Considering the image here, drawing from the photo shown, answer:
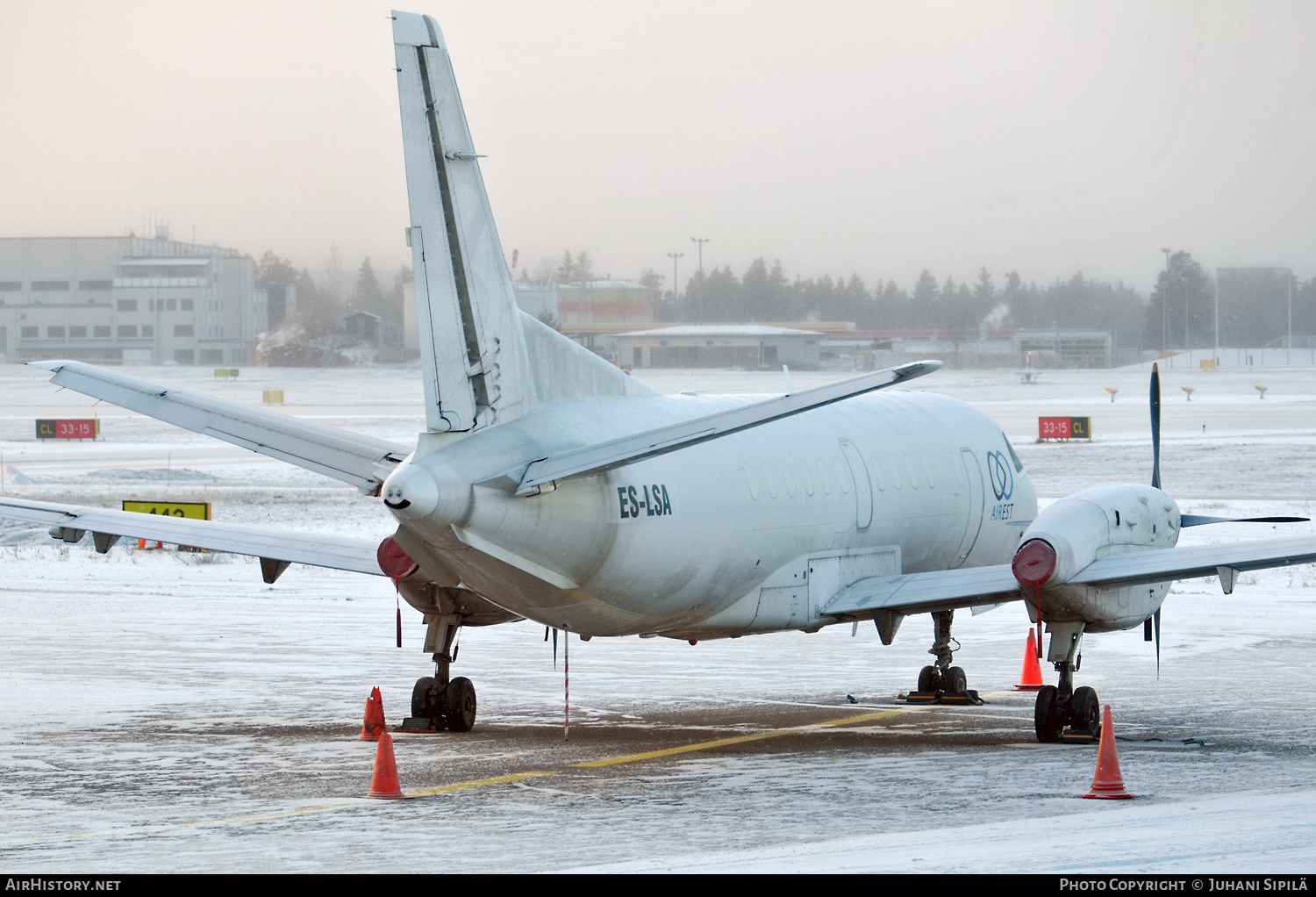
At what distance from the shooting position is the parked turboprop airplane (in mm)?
12398

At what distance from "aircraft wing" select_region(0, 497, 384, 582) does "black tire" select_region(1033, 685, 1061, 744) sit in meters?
6.39

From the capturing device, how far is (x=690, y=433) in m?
11.9

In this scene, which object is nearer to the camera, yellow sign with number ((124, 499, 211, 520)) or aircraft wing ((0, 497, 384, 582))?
aircraft wing ((0, 497, 384, 582))

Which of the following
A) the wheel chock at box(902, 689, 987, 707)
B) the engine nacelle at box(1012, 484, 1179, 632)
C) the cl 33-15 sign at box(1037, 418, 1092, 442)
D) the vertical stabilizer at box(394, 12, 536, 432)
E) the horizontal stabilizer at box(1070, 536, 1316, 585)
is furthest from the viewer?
the cl 33-15 sign at box(1037, 418, 1092, 442)

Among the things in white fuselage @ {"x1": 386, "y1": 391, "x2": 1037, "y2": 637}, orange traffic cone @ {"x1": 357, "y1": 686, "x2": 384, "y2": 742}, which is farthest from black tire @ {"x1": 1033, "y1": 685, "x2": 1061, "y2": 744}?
orange traffic cone @ {"x1": 357, "y1": 686, "x2": 384, "y2": 742}

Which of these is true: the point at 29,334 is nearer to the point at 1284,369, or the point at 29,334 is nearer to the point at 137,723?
the point at 1284,369

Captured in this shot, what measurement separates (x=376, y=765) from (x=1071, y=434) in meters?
55.7

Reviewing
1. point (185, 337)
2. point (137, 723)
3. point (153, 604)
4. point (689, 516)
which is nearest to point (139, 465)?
point (153, 604)

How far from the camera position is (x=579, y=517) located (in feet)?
41.7

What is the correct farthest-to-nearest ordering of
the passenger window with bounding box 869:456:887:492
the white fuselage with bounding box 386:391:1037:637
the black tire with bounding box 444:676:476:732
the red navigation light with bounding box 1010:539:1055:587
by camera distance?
the passenger window with bounding box 869:456:887:492
the black tire with bounding box 444:676:476:732
the red navigation light with bounding box 1010:539:1055:587
the white fuselage with bounding box 386:391:1037:637

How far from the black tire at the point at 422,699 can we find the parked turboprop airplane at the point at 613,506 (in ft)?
0.11

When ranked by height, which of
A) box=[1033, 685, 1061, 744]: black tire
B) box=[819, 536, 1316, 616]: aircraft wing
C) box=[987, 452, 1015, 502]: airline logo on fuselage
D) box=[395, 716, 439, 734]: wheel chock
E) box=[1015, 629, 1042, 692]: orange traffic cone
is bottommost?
box=[1015, 629, 1042, 692]: orange traffic cone

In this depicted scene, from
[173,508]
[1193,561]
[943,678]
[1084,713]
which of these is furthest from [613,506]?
[173,508]

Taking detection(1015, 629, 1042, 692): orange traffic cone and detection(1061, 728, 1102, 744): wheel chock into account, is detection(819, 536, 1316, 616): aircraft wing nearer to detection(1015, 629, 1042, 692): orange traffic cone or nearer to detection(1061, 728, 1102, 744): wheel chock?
detection(1061, 728, 1102, 744): wheel chock
